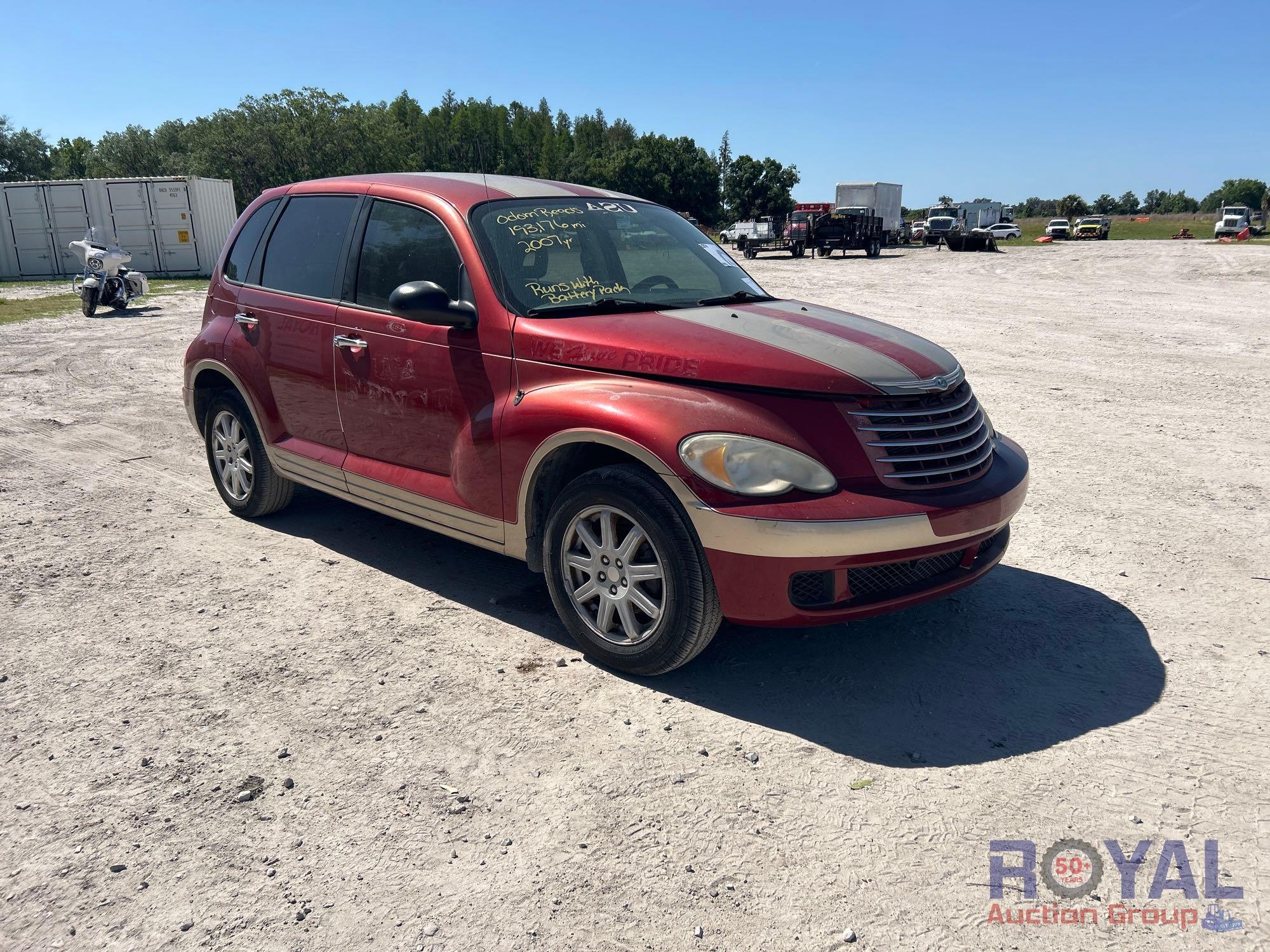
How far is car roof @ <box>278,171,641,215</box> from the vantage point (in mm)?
4438

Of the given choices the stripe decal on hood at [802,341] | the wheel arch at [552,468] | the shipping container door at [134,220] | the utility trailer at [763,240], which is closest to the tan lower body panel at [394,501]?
the wheel arch at [552,468]

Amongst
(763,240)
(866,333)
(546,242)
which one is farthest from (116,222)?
(866,333)

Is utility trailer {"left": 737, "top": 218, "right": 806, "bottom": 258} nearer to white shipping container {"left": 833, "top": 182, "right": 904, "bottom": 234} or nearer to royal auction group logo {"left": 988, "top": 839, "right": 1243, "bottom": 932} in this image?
white shipping container {"left": 833, "top": 182, "right": 904, "bottom": 234}

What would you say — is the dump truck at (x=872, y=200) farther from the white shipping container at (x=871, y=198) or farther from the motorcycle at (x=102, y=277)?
the motorcycle at (x=102, y=277)

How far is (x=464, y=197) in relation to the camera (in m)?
4.40

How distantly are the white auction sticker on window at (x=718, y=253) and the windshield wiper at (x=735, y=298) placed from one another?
0.32 metres

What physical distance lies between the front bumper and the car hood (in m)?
0.51

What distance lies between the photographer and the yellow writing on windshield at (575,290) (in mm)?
4141

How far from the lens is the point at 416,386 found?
434cm

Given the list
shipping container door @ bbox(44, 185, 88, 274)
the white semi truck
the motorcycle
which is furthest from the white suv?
the motorcycle

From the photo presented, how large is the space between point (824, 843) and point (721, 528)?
1.09 meters

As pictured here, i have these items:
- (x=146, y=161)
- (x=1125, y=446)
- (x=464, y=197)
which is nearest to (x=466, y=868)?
(x=464, y=197)

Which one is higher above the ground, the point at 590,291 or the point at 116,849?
the point at 590,291

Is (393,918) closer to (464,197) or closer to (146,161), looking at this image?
(464,197)
